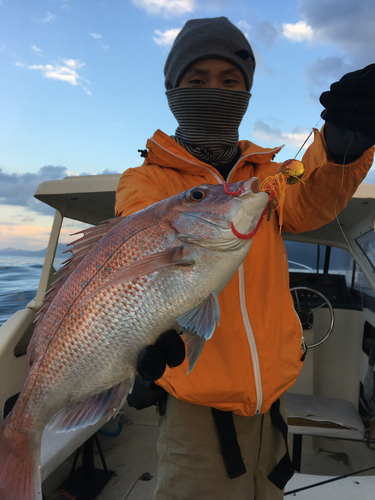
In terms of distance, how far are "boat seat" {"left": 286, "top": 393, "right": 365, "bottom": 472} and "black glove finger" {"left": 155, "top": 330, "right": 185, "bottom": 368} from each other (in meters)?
2.32

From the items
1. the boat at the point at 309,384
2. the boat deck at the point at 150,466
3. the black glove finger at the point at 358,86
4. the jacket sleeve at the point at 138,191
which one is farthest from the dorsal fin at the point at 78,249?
the boat deck at the point at 150,466

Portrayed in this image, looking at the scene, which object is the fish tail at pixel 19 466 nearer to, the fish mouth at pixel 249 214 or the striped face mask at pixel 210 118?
the fish mouth at pixel 249 214

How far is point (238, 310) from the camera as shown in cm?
165

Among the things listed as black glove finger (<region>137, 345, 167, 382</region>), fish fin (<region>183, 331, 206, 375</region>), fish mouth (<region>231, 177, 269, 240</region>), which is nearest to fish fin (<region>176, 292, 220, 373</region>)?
fish fin (<region>183, 331, 206, 375</region>)

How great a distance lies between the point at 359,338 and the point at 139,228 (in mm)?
3633

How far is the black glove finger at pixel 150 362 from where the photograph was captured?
1.25 meters

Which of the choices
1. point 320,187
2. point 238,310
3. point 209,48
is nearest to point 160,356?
point 238,310

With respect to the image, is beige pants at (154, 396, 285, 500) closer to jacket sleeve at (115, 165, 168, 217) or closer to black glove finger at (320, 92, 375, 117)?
jacket sleeve at (115, 165, 168, 217)

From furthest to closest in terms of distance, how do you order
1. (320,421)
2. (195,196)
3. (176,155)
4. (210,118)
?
1. (320,421)
2. (210,118)
3. (176,155)
4. (195,196)

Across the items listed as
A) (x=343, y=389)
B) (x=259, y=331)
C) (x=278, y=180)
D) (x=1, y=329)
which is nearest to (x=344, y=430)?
(x=343, y=389)

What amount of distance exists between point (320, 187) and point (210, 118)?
0.74m

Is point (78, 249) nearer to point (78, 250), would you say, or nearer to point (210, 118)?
point (78, 250)

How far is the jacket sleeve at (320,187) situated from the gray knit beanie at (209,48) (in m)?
0.77

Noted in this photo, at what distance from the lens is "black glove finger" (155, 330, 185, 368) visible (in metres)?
1.31
